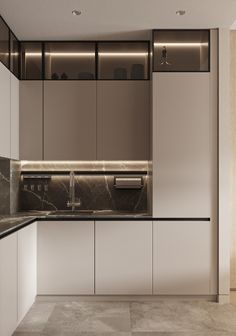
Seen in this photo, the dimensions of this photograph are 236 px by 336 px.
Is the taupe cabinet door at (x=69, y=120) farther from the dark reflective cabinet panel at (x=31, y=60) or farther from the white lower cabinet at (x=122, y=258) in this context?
the white lower cabinet at (x=122, y=258)

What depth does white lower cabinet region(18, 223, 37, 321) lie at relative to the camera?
339 cm

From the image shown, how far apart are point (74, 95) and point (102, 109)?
0.33 meters

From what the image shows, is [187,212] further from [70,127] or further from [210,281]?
[70,127]

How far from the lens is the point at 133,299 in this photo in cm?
402

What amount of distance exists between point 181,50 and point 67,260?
237 centimetres

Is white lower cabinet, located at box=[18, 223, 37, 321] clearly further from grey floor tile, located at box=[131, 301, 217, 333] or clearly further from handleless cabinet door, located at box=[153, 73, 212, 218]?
handleless cabinet door, located at box=[153, 73, 212, 218]

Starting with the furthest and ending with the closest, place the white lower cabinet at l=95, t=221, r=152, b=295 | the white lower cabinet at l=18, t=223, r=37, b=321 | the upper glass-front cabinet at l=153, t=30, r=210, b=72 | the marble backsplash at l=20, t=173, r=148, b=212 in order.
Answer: the marble backsplash at l=20, t=173, r=148, b=212 → the upper glass-front cabinet at l=153, t=30, r=210, b=72 → the white lower cabinet at l=95, t=221, r=152, b=295 → the white lower cabinet at l=18, t=223, r=37, b=321

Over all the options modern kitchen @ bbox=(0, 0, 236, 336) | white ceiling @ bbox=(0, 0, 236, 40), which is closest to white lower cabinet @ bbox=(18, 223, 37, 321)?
modern kitchen @ bbox=(0, 0, 236, 336)

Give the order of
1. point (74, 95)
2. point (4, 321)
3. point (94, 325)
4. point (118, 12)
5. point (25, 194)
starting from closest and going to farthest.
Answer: point (4, 321)
point (94, 325)
point (118, 12)
point (74, 95)
point (25, 194)

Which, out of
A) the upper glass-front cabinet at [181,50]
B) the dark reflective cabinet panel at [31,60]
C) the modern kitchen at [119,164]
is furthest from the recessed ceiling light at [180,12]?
the dark reflective cabinet panel at [31,60]

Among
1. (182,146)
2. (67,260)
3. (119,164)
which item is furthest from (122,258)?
(182,146)

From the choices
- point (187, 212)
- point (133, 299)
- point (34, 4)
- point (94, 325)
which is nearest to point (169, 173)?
point (187, 212)

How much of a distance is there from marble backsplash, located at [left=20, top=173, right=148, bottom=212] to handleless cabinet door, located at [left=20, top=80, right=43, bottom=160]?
0.41 meters

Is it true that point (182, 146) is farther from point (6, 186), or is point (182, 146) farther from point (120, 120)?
point (6, 186)
